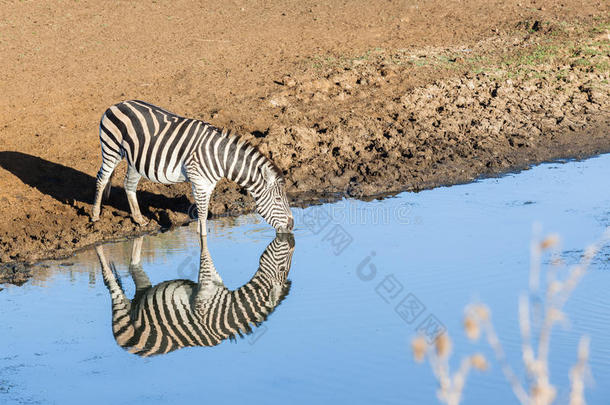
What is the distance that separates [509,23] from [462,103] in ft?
16.0

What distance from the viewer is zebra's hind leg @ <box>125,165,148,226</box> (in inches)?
386

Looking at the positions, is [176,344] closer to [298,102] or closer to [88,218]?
[88,218]

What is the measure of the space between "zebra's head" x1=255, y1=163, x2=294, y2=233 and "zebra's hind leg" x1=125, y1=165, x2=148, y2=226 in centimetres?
174

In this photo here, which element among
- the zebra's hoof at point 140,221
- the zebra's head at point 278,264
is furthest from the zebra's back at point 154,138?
the zebra's head at point 278,264

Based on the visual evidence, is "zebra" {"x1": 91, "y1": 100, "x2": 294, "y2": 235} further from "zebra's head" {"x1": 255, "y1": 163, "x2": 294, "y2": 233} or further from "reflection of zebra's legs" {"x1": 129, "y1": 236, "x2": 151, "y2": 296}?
"reflection of zebra's legs" {"x1": 129, "y1": 236, "x2": 151, "y2": 296}

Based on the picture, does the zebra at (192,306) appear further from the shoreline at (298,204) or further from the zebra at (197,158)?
the zebra at (197,158)

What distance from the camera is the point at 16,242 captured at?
9.32m

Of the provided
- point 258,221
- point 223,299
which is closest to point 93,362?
point 223,299

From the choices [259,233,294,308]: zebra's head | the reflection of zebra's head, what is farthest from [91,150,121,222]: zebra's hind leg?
[259,233,294,308]: zebra's head

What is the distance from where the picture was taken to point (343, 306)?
7473mm

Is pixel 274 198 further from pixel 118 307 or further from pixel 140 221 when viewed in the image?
pixel 118 307

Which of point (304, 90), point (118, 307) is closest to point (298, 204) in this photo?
point (118, 307)

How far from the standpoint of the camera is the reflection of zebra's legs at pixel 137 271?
823 cm

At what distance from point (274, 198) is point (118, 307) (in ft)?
8.77
